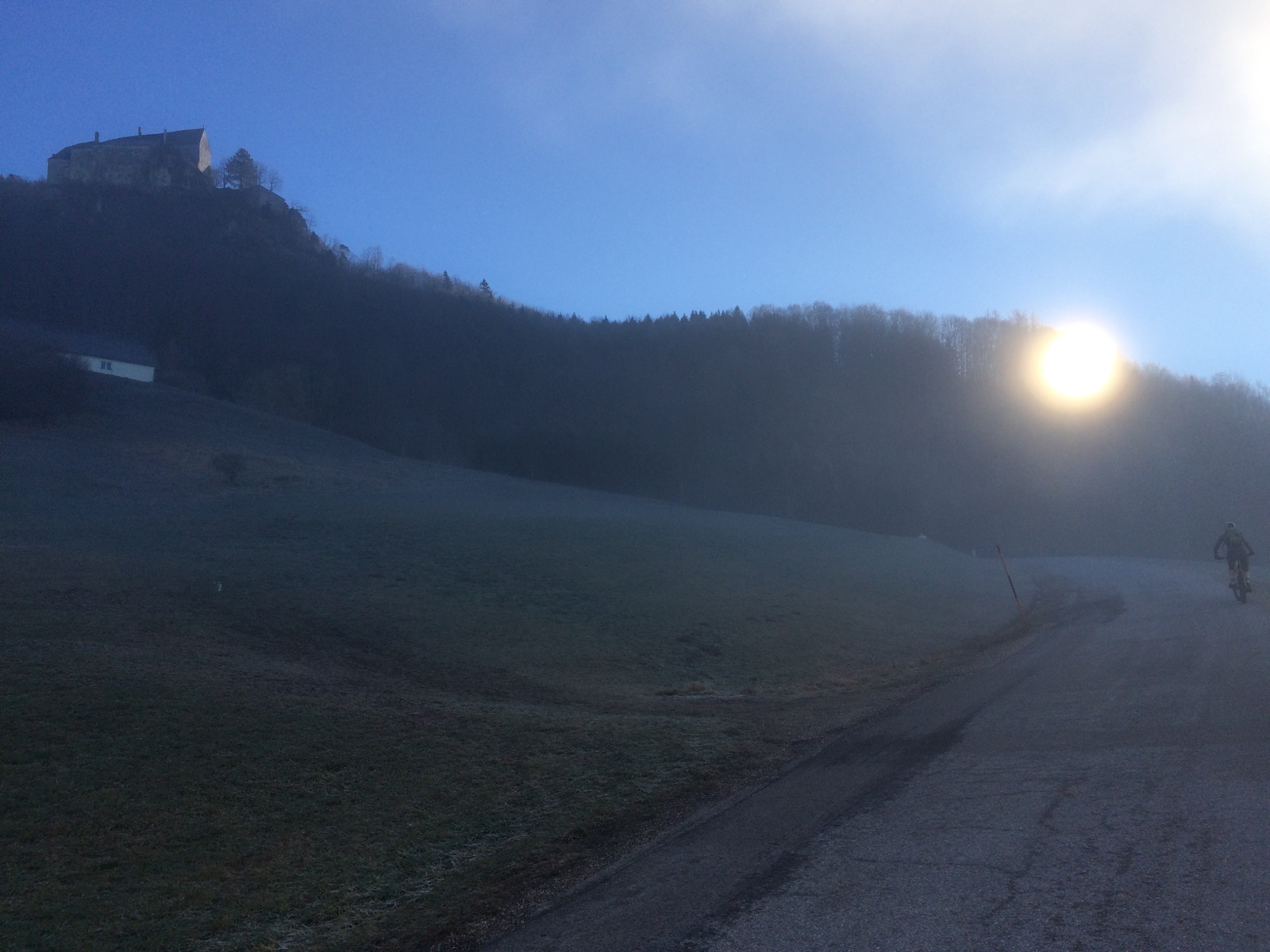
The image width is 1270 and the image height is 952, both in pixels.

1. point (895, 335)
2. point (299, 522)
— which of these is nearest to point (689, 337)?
point (895, 335)

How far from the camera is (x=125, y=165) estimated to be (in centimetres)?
12938

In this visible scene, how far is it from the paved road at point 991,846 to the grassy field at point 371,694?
97 cm

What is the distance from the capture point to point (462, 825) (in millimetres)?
7465

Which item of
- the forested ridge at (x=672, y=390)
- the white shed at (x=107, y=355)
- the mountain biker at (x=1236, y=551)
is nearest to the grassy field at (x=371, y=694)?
the mountain biker at (x=1236, y=551)

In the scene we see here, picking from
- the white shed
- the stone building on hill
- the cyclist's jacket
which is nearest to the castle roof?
the stone building on hill

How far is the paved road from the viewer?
4832mm

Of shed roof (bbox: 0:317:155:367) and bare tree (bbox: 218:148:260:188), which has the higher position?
bare tree (bbox: 218:148:260:188)

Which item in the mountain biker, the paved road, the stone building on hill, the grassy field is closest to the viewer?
the paved road

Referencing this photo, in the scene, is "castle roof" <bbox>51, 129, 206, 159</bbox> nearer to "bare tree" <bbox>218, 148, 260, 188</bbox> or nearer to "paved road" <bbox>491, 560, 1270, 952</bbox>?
"bare tree" <bbox>218, 148, 260, 188</bbox>

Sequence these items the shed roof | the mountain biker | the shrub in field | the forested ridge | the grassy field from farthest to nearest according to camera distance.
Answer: the forested ridge < the shed roof < the shrub in field < the mountain biker < the grassy field

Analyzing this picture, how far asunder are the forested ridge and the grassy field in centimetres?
5611

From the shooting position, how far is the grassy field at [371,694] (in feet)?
20.4

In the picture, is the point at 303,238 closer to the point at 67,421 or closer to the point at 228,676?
the point at 67,421

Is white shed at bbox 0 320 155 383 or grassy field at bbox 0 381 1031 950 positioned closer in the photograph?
Result: grassy field at bbox 0 381 1031 950
